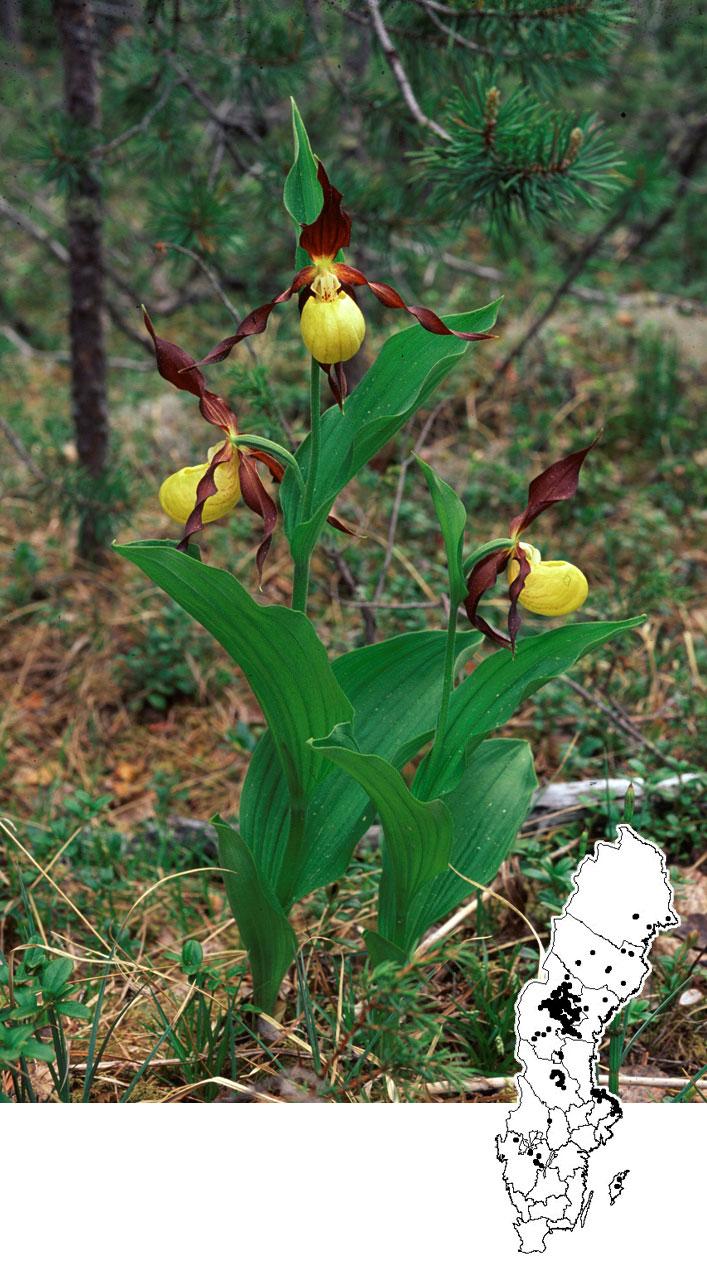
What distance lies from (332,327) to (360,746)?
17.7 inches

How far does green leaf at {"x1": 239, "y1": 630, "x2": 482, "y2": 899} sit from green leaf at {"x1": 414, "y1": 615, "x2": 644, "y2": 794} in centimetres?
6

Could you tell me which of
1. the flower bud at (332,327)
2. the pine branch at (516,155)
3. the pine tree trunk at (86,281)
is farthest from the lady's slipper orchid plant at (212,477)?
the pine tree trunk at (86,281)

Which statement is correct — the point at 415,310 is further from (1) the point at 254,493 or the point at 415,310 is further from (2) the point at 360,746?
(2) the point at 360,746

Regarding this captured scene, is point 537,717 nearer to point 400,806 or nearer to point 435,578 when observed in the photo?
point 435,578

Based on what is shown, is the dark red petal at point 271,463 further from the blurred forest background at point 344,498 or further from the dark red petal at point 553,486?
the blurred forest background at point 344,498

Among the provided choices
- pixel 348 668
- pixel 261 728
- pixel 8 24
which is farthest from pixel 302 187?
pixel 8 24

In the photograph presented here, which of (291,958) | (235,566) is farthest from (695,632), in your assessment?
(291,958)

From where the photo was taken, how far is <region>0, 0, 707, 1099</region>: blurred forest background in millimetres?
1125

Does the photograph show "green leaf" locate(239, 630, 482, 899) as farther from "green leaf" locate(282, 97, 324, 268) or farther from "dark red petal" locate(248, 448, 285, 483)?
"green leaf" locate(282, 97, 324, 268)

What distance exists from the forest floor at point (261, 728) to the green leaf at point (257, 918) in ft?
0.09

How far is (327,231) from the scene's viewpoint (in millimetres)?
762

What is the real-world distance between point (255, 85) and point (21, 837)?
49.7 inches
